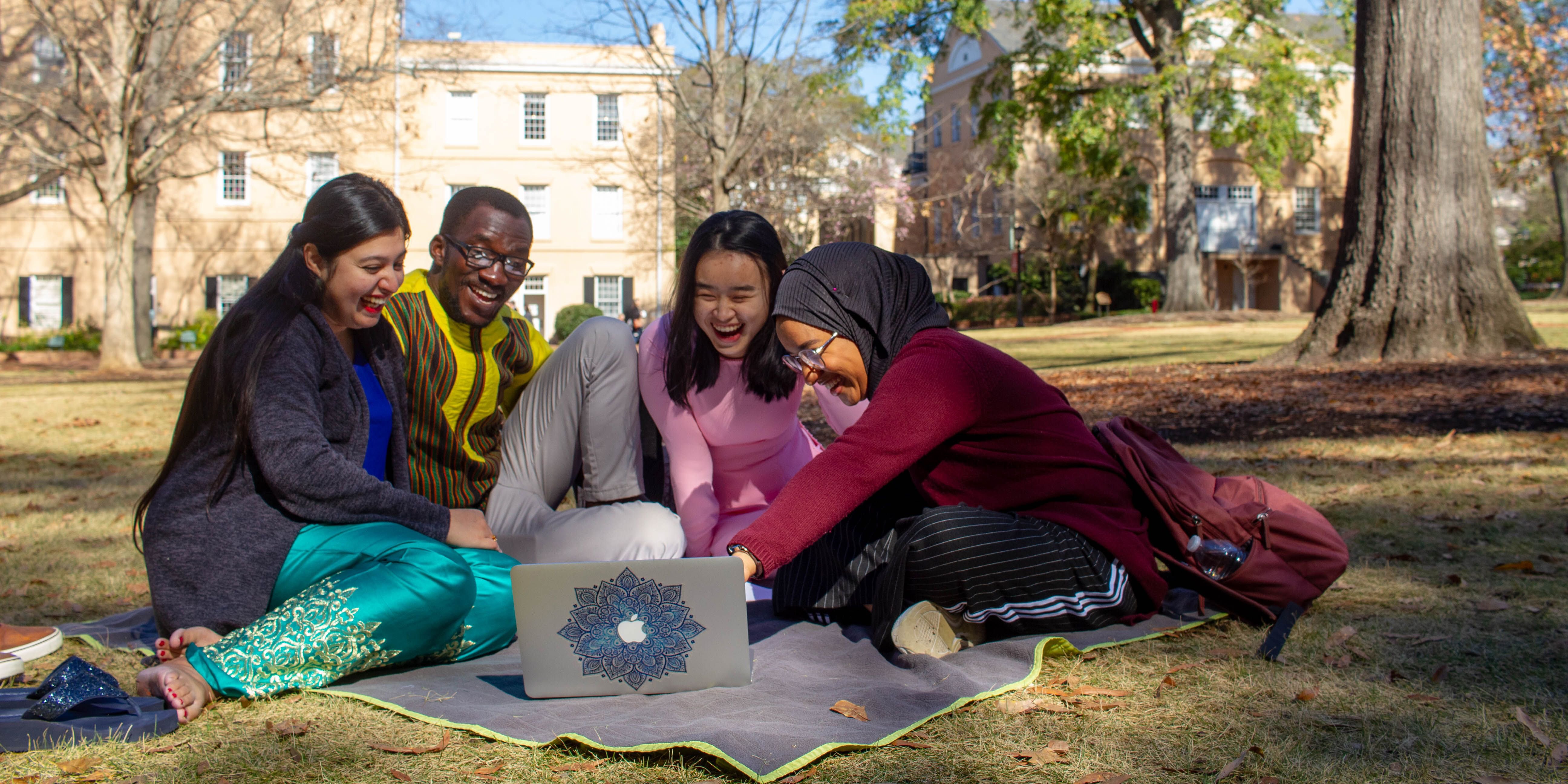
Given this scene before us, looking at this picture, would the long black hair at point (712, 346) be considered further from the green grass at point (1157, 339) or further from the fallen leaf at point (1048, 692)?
the green grass at point (1157, 339)

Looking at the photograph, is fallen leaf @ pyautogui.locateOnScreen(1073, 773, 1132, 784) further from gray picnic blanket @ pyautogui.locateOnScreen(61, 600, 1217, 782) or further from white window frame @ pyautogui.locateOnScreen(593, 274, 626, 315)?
white window frame @ pyautogui.locateOnScreen(593, 274, 626, 315)

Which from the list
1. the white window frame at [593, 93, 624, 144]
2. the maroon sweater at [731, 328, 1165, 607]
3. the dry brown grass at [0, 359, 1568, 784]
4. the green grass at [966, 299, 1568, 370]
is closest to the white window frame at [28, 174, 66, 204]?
the white window frame at [593, 93, 624, 144]

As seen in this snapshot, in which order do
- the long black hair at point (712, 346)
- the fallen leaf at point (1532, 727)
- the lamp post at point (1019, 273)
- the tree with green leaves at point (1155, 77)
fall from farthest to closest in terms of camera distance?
1. the lamp post at point (1019, 273)
2. the tree with green leaves at point (1155, 77)
3. the long black hair at point (712, 346)
4. the fallen leaf at point (1532, 727)

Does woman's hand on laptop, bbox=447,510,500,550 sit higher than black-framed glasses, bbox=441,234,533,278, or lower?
lower

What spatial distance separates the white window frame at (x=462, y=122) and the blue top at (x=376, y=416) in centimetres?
3023

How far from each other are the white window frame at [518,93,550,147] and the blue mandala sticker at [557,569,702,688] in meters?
31.0

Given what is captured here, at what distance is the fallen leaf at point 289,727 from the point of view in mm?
2373

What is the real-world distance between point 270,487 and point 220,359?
350 millimetres

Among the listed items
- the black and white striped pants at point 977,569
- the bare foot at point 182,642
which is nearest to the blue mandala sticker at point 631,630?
the black and white striped pants at point 977,569

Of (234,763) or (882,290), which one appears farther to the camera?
(882,290)

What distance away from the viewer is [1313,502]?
16.7ft

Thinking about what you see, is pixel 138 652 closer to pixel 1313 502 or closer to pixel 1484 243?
pixel 1313 502

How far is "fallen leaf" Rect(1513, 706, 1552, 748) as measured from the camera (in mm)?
2162

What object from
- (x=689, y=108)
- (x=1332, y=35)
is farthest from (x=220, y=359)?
(x=1332, y=35)
